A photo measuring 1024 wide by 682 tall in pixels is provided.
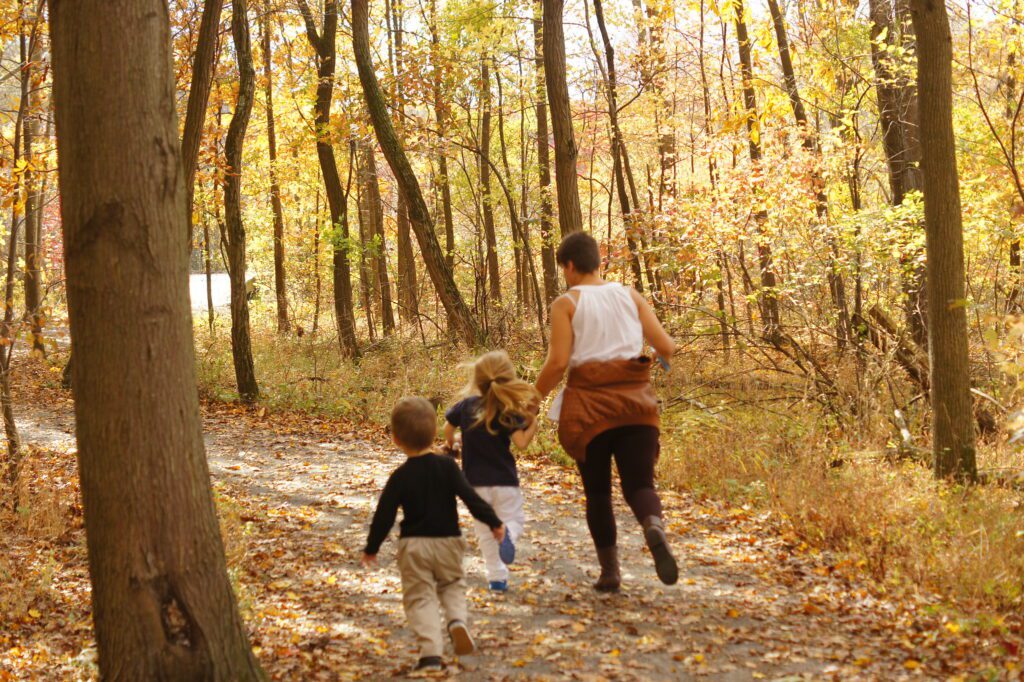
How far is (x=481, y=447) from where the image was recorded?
5805 mm

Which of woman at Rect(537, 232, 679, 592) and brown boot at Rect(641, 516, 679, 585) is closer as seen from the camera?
brown boot at Rect(641, 516, 679, 585)

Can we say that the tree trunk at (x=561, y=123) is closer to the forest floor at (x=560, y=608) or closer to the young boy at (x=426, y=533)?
the forest floor at (x=560, y=608)

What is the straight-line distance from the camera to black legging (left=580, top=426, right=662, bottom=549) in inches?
202

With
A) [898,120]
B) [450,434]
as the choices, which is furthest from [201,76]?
[898,120]

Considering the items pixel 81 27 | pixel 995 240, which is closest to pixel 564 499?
pixel 81 27

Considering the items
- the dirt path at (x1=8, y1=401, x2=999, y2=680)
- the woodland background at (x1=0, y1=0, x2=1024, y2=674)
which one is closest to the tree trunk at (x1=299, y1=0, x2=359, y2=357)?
the woodland background at (x1=0, y1=0, x2=1024, y2=674)

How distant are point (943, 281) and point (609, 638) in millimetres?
4710

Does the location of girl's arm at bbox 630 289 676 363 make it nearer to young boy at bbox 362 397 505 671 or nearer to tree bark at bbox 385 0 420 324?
young boy at bbox 362 397 505 671

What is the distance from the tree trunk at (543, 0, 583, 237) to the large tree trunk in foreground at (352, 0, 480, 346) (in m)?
3.55

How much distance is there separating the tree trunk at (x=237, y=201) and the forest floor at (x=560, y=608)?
535 cm

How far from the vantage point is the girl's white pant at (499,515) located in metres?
5.81

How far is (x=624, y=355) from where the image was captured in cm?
518

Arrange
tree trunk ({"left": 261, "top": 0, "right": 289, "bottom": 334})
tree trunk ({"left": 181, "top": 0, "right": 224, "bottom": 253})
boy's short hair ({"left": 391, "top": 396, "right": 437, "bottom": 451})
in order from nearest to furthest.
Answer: boy's short hair ({"left": 391, "top": 396, "right": 437, "bottom": 451}) < tree trunk ({"left": 181, "top": 0, "right": 224, "bottom": 253}) < tree trunk ({"left": 261, "top": 0, "right": 289, "bottom": 334})

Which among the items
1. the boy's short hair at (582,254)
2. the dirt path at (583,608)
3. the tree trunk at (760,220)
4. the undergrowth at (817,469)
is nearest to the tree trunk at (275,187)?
the undergrowth at (817,469)
